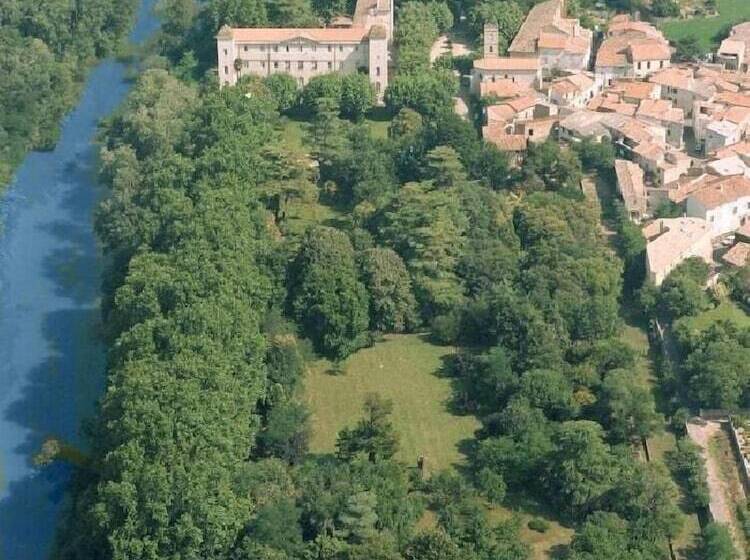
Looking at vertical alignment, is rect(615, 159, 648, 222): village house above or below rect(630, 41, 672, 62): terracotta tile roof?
below

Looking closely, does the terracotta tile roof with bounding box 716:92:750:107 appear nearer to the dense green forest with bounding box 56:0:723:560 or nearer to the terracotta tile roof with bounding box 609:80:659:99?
the terracotta tile roof with bounding box 609:80:659:99

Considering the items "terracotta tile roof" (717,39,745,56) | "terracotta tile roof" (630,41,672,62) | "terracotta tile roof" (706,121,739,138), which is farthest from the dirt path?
"terracotta tile roof" (717,39,745,56)

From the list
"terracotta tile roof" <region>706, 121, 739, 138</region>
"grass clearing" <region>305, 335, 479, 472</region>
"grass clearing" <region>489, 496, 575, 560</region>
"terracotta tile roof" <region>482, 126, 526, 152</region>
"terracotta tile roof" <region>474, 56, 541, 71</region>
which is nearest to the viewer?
"grass clearing" <region>489, 496, 575, 560</region>

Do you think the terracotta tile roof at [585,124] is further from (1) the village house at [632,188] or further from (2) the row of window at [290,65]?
(2) the row of window at [290,65]

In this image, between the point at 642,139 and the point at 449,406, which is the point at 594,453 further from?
the point at 642,139

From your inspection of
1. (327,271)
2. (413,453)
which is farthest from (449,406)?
(327,271)
